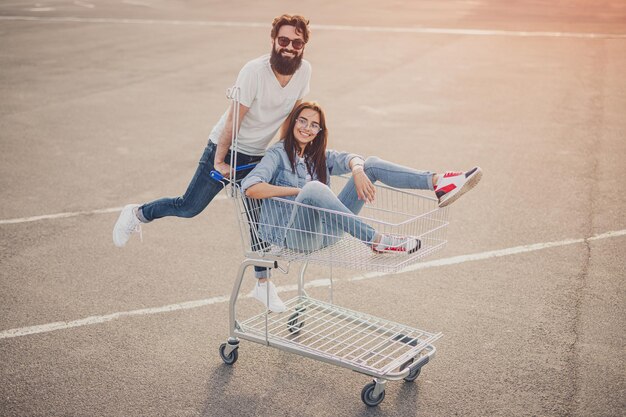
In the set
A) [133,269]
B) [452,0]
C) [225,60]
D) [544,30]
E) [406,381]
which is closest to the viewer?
[406,381]

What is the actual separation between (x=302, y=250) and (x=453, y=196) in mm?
1025

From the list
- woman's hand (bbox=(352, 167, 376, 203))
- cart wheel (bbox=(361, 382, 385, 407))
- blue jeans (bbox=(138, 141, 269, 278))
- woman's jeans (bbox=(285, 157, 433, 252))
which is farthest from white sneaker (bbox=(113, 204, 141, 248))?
cart wheel (bbox=(361, 382, 385, 407))

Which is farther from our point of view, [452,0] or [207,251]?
[452,0]

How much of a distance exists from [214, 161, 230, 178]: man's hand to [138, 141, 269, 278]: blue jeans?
0.61 ft

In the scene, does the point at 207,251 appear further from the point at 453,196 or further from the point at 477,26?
the point at 477,26

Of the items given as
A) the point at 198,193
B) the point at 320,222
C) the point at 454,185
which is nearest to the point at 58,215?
the point at 198,193

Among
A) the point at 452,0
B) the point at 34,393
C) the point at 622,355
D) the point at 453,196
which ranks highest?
the point at 452,0

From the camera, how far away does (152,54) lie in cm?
1559

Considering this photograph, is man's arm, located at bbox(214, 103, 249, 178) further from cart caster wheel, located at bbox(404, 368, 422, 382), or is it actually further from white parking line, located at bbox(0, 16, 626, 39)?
white parking line, located at bbox(0, 16, 626, 39)

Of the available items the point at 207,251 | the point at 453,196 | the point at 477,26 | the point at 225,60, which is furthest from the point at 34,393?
the point at 477,26

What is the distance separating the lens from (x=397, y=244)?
453 centimetres

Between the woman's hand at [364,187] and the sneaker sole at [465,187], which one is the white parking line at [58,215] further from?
the sneaker sole at [465,187]

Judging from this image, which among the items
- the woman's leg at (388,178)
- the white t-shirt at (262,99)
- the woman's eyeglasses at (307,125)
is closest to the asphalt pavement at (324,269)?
the woman's leg at (388,178)

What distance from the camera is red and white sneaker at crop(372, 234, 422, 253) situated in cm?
450
